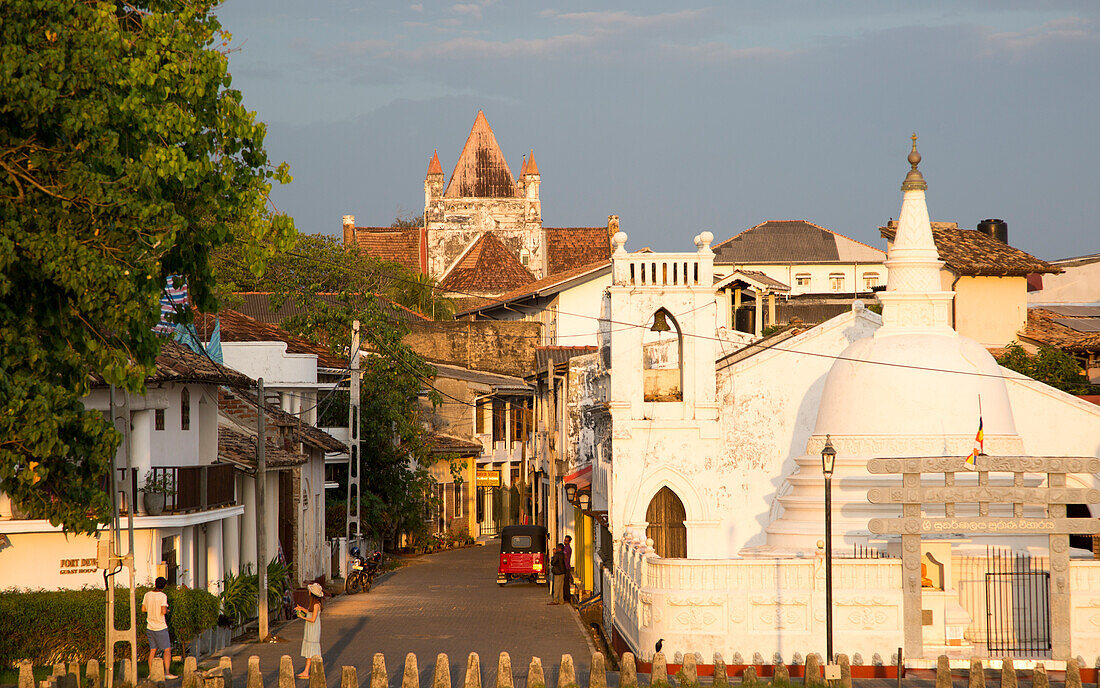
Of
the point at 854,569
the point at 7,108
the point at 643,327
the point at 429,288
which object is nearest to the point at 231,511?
the point at 643,327

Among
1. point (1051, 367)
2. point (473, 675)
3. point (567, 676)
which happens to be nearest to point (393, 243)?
point (1051, 367)

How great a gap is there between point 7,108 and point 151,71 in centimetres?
170

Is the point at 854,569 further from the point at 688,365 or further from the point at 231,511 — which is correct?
the point at 231,511

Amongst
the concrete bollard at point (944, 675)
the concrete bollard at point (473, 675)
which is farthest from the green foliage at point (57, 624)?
the concrete bollard at point (944, 675)

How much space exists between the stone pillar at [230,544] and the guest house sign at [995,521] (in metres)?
13.4

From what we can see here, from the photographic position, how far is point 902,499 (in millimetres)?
20141

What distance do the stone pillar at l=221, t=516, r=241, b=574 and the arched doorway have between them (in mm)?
8699

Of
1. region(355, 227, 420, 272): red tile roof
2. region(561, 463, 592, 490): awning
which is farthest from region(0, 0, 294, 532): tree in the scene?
region(355, 227, 420, 272): red tile roof

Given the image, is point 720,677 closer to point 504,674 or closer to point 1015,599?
point 504,674

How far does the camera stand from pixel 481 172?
10350 cm

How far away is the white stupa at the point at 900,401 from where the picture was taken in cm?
2522

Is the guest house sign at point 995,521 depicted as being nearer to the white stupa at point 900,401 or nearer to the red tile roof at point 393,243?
the white stupa at point 900,401

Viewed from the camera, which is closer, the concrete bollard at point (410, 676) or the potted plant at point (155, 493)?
the concrete bollard at point (410, 676)

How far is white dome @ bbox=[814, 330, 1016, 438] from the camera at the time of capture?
1026 inches
